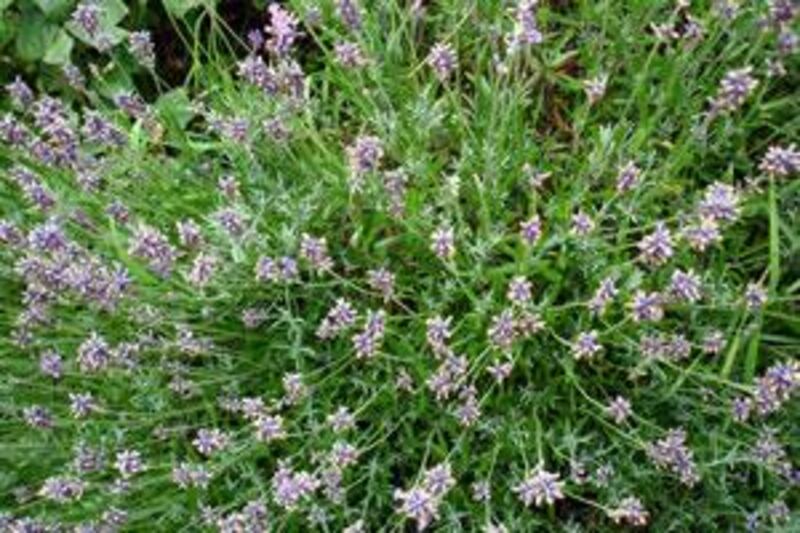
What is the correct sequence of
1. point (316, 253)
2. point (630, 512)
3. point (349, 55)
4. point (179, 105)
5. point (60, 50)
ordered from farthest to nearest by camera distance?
point (60, 50) < point (179, 105) < point (349, 55) < point (316, 253) < point (630, 512)

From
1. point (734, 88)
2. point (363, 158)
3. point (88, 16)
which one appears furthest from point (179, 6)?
point (734, 88)

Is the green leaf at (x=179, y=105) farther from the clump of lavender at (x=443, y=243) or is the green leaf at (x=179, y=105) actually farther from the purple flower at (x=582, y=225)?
the purple flower at (x=582, y=225)

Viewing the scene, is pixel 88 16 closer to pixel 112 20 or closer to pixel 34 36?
pixel 112 20

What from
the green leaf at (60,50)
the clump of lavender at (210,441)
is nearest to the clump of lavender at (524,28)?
the clump of lavender at (210,441)

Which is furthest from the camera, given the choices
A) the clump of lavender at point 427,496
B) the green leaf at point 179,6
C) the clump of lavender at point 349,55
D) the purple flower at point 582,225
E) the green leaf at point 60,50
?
the green leaf at point 60,50

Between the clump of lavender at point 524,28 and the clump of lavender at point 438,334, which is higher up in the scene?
the clump of lavender at point 524,28

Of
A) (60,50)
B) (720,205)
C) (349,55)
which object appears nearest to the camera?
(720,205)
